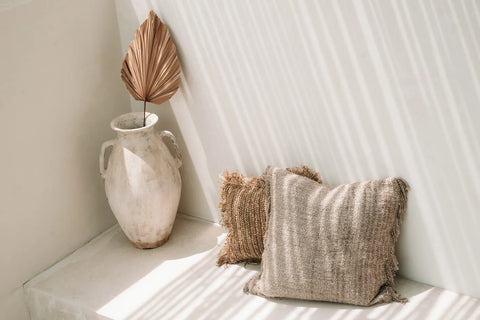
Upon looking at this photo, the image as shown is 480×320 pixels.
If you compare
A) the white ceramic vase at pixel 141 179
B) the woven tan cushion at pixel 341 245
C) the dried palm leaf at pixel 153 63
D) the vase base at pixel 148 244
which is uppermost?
the dried palm leaf at pixel 153 63

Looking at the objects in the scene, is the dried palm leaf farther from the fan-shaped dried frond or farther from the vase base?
the vase base

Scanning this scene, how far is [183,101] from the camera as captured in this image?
8.72 ft

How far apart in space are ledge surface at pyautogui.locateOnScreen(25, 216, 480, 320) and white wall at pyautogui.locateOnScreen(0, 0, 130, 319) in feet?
0.37

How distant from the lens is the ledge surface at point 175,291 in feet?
7.04

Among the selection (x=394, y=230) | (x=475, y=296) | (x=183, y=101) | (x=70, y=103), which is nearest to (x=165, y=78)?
(x=183, y=101)

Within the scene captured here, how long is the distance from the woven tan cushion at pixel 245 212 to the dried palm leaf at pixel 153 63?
49 centimetres

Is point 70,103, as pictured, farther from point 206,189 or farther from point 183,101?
point 206,189

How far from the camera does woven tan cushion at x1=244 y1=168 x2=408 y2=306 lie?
2141 mm

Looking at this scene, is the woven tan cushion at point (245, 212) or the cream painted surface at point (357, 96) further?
the woven tan cushion at point (245, 212)

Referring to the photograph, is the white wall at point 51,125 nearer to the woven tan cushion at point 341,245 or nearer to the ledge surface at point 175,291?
the ledge surface at point 175,291

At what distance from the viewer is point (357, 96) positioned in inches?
84.2

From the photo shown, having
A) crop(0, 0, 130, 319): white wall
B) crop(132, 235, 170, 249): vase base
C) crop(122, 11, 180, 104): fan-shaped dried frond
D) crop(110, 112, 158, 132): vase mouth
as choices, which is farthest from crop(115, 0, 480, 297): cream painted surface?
crop(132, 235, 170, 249): vase base

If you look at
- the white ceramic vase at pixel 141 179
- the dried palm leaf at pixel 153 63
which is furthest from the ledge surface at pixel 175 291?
the dried palm leaf at pixel 153 63

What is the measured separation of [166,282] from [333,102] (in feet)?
3.38
